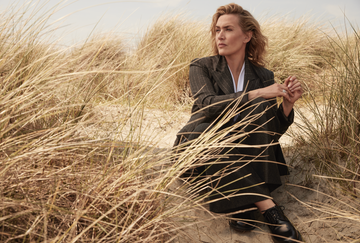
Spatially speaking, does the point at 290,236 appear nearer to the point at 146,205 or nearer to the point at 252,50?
the point at 146,205

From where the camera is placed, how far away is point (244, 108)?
1921 millimetres

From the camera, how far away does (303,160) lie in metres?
2.30

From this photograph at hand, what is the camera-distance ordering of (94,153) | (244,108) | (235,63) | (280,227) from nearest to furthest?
(94,153), (280,227), (244,108), (235,63)

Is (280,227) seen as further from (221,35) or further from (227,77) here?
(221,35)

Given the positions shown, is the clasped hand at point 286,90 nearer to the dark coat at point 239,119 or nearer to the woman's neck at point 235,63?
the dark coat at point 239,119

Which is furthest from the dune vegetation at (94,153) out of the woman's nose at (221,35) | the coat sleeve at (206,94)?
the woman's nose at (221,35)

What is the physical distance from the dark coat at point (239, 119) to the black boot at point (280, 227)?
108mm

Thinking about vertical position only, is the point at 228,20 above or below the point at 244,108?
above

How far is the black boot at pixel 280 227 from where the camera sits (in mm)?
1633

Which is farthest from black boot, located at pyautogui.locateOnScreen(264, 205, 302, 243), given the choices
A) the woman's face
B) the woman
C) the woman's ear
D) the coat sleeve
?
the woman's ear

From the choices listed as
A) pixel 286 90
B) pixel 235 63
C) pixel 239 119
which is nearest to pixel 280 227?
pixel 239 119

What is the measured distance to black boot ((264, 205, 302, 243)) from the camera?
64.3 inches

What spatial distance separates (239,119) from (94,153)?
3.29ft

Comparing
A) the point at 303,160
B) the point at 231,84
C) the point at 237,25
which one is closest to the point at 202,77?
the point at 231,84
